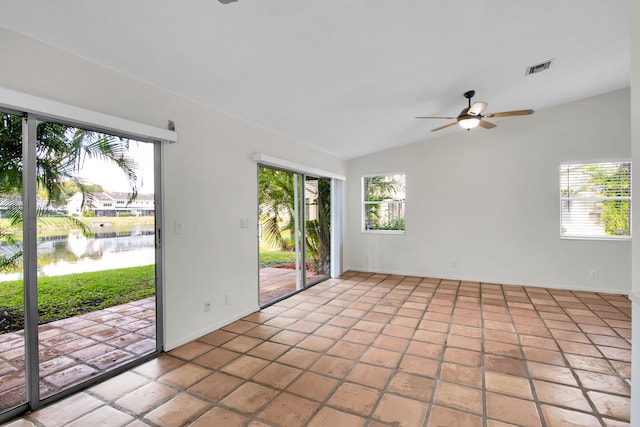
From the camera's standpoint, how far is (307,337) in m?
3.02

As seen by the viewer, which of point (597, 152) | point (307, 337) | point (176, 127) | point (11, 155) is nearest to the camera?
point (11, 155)

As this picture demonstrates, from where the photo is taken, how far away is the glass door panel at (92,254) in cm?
207

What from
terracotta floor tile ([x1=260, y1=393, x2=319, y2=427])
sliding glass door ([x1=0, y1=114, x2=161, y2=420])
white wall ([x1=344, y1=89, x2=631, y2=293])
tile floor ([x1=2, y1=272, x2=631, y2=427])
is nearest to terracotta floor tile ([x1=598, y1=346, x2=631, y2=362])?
tile floor ([x1=2, y1=272, x2=631, y2=427])

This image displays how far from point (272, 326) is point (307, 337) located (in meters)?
0.49

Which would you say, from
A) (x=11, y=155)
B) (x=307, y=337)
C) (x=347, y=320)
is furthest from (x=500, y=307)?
(x=11, y=155)

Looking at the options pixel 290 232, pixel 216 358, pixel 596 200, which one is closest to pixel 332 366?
pixel 216 358

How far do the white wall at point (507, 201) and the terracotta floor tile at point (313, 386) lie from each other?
12.6 feet

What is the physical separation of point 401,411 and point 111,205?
263 centimetres

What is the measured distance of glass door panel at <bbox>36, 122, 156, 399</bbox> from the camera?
207cm

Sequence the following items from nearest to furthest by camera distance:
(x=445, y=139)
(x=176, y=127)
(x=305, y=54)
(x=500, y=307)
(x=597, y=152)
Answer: (x=305, y=54)
(x=176, y=127)
(x=500, y=307)
(x=597, y=152)
(x=445, y=139)

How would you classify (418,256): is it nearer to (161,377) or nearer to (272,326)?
(272,326)

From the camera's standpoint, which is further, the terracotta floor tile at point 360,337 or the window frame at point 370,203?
the window frame at point 370,203

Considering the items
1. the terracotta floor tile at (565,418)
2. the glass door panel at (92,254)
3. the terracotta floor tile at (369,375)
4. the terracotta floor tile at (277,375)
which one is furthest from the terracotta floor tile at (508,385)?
the glass door panel at (92,254)

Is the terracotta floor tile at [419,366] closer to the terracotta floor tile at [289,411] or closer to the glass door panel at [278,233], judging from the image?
the terracotta floor tile at [289,411]
